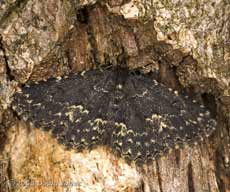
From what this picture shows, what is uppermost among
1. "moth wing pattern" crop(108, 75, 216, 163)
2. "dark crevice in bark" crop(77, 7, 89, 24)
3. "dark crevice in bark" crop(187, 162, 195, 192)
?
"dark crevice in bark" crop(77, 7, 89, 24)

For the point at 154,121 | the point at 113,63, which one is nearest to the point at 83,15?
the point at 113,63

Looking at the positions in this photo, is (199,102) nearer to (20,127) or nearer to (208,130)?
(208,130)

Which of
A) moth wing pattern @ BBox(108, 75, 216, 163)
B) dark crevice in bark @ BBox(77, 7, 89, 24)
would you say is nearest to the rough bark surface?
dark crevice in bark @ BBox(77, 7, 89, 24)

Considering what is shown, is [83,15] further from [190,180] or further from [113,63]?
[190,180]

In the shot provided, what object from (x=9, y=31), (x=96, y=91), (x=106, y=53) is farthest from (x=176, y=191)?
(x=9, y=31)

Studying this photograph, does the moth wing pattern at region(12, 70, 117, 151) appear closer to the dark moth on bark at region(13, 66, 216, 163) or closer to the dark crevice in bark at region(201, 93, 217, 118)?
the dark moth on bark at region(13, 66, 216, 163)

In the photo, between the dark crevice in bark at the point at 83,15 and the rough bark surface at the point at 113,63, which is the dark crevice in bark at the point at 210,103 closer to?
the rough bark surface at the point at 113,63

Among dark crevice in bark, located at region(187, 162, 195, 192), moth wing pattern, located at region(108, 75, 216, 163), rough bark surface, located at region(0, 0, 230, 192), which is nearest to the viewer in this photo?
rough bark surface, located at region(0, 0, 230, 192)
